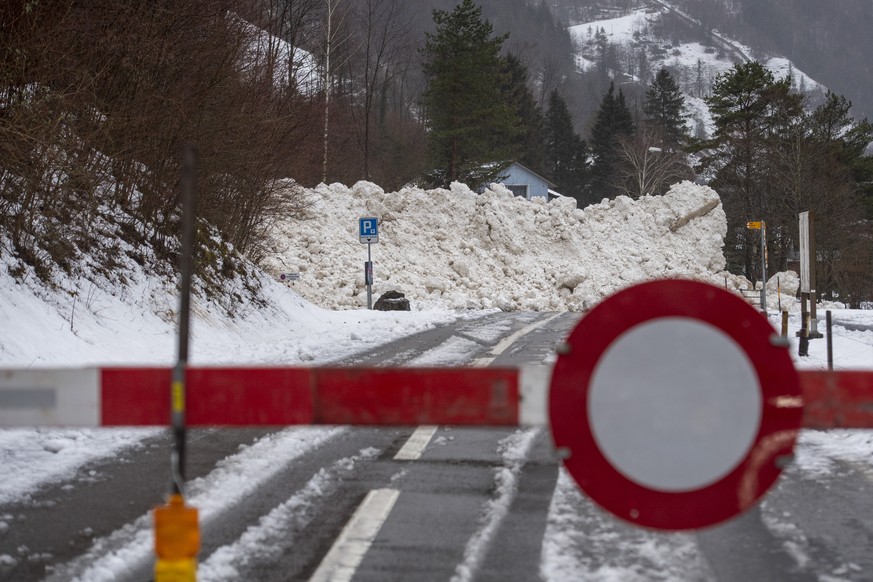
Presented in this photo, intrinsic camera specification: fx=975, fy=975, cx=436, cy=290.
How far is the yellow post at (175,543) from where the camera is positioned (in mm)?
2654

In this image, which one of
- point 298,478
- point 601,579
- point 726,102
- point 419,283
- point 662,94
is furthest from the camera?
point 662,94

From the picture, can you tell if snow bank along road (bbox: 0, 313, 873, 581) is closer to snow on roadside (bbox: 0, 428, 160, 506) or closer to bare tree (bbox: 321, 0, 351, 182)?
snow on roadside (bbox: 0, 428, 160, 506)

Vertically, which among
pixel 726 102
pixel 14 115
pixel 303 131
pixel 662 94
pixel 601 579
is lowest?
pixel 601 579

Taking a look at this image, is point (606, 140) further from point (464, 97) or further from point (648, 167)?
point (464, 97)

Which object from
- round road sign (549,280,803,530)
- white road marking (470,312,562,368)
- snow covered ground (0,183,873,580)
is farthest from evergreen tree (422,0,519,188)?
round road sign (549,280,803,530)

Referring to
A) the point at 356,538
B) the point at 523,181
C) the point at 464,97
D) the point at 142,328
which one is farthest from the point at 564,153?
the point at 356,538

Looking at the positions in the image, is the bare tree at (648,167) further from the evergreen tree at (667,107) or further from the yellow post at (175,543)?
the yellow post at (175,543)

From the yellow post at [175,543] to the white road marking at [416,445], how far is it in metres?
3.38

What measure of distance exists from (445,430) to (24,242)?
317 inches

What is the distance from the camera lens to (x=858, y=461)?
5.96 metres

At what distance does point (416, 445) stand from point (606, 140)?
77124 mm

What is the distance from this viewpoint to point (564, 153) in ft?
284

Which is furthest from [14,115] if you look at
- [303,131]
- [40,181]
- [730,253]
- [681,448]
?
[730,253]

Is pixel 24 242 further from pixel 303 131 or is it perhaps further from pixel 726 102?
pixel 726 102
